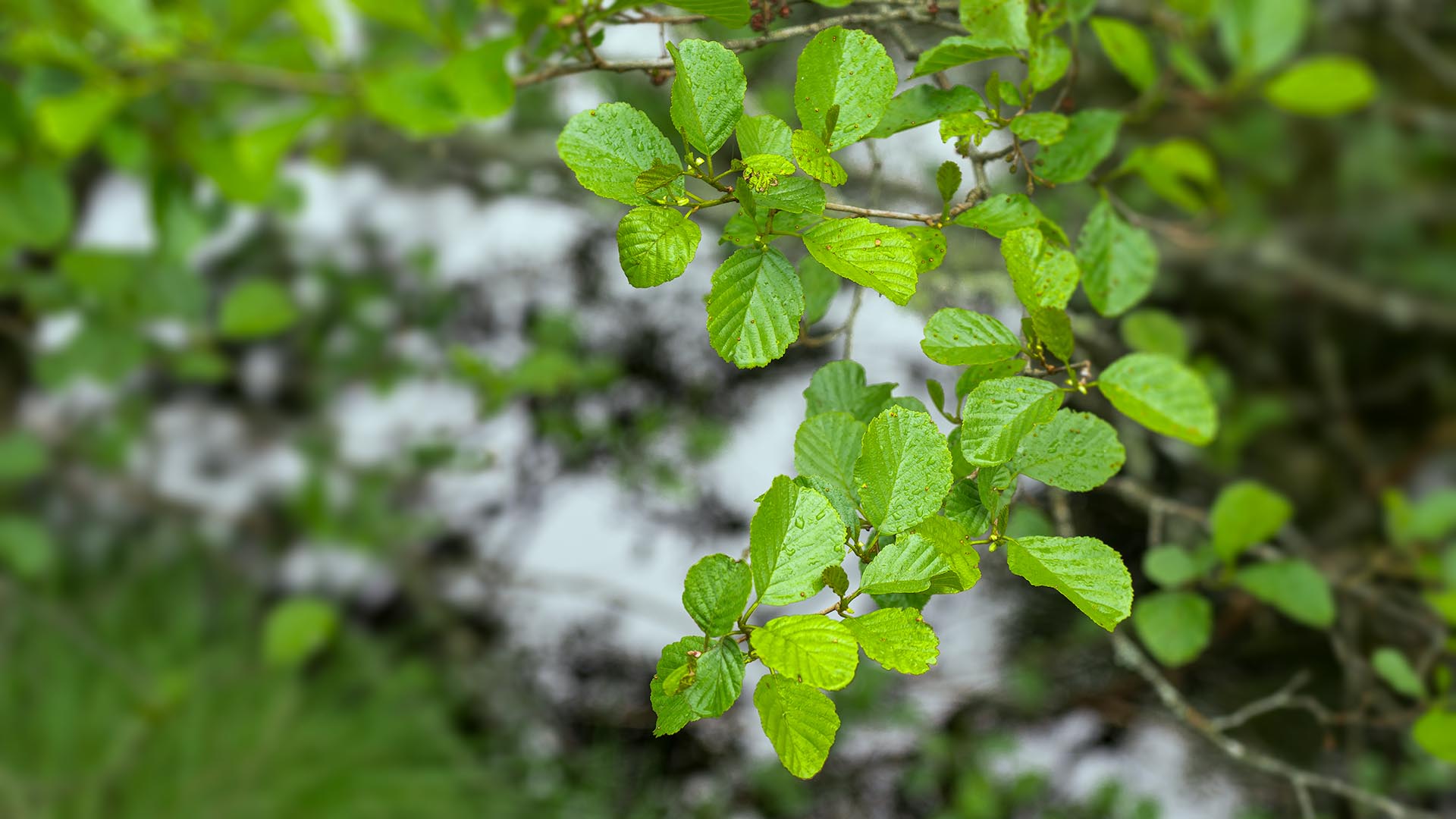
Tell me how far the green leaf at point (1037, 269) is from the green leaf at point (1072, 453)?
31 millimetres

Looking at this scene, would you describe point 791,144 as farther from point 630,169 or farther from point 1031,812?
point 1031,812

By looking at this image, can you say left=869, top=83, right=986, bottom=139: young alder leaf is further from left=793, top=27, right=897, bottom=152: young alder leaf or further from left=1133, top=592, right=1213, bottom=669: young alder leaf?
left=1133, top=592, right=1213, bottom=669: young alder leaf

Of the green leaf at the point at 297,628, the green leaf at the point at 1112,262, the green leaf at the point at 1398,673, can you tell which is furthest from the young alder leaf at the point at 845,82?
the green leaf at the point at 297,628

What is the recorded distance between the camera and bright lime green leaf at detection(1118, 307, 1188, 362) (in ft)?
1.15

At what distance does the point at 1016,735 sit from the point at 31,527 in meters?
1.05

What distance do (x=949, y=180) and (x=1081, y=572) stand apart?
103mm

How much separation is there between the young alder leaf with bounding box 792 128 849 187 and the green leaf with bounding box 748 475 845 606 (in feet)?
0.23

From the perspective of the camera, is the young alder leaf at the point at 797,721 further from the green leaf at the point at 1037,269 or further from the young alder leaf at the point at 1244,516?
the young alder leaf at the point at 1244,516

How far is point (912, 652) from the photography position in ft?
0.61

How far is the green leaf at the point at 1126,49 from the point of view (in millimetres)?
340

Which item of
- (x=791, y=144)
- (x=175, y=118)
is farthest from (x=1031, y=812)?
(x=175, y=118)

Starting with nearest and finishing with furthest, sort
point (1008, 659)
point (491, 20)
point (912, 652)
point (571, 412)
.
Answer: point (912, 652) → point (491, 20) → point (1008, 659) → point (571, 412)

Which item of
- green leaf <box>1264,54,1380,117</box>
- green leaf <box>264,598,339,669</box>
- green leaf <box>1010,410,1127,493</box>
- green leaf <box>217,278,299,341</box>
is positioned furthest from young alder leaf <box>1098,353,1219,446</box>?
green leaf <box>264,598,339,669</box>

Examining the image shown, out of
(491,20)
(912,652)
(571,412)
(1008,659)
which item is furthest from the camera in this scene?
(571,412)
